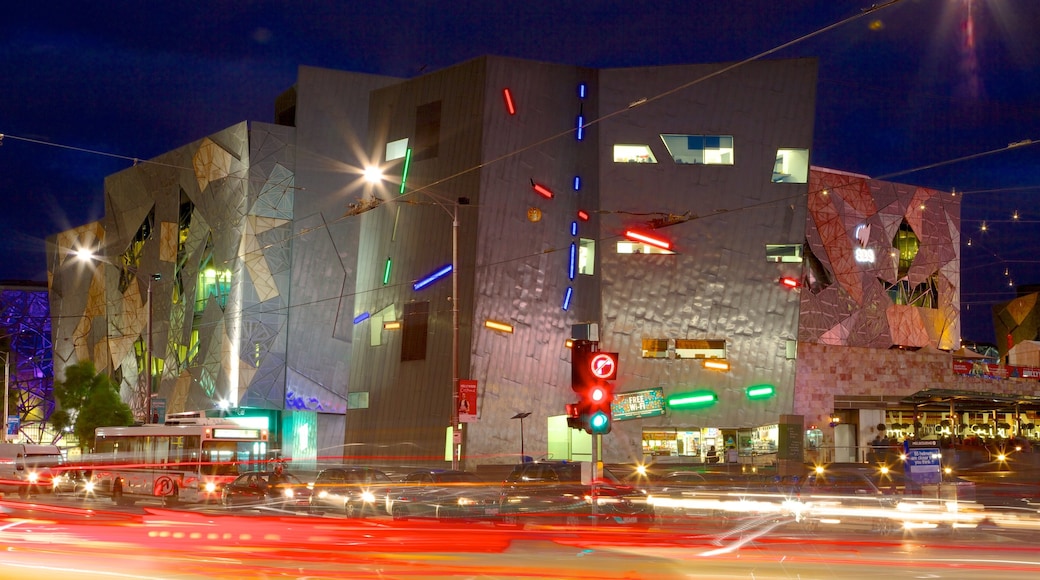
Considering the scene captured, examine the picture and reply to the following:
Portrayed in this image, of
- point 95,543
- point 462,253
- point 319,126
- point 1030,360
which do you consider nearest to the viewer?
point 95,543

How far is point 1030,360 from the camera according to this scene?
92.4 m

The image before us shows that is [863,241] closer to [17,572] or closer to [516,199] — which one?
[516,199]

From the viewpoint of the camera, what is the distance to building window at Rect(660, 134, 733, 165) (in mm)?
48938

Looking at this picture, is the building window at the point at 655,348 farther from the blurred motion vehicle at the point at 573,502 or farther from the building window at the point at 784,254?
the blurred motion vehicle at the point at 573,502

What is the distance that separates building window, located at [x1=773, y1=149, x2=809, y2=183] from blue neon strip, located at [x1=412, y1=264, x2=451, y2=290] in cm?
1595

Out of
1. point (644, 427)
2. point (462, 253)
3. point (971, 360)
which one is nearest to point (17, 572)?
point (462, 253)

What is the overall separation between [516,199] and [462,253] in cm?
343

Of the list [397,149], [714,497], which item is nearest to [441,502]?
[714,497]

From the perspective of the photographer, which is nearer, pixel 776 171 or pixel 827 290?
pixel 776 171

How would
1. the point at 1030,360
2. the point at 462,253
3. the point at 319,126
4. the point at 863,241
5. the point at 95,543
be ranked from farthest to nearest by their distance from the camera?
the point at 1030,360
the point at 863,241
the point at 319,126
the point at 462,253
the point at 95,543

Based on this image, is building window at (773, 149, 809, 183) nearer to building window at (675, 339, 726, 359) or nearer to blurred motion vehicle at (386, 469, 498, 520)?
building window at (675, 339, 726, 359)

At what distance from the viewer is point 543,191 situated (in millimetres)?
47312

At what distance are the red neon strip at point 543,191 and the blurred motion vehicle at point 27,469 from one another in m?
23.4

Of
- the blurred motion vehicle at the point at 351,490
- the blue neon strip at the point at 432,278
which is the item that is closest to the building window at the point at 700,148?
the blue neon strip at the point at 432,278
